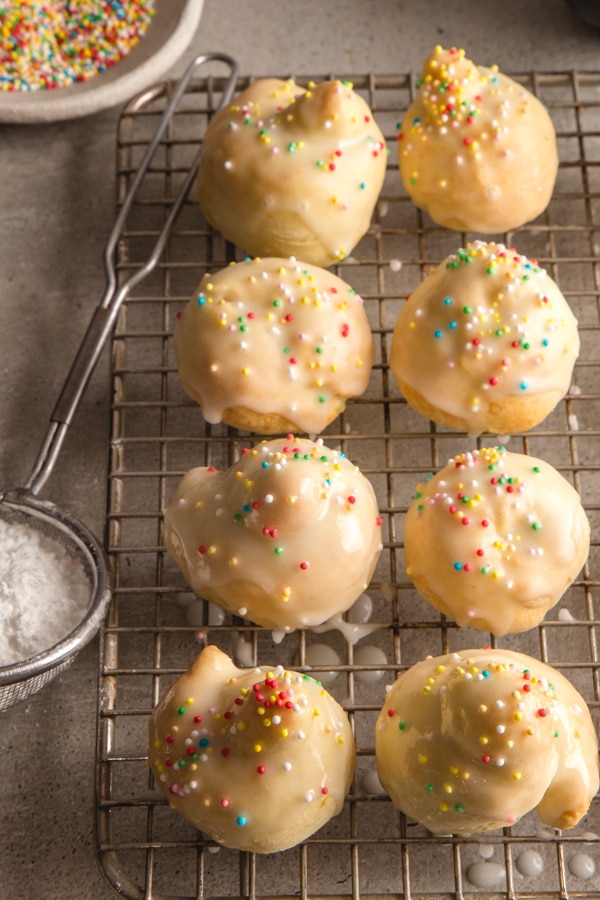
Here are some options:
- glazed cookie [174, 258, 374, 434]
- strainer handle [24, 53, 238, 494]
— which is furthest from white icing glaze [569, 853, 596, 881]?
strainer handle [24, 53, 238, 494]

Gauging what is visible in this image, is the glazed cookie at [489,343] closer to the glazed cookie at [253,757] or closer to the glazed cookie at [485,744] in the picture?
the glazed cookie at [485,744]

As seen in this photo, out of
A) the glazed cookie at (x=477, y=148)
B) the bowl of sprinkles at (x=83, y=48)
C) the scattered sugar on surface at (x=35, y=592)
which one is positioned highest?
the glazed cookie at (x=477, y=148)

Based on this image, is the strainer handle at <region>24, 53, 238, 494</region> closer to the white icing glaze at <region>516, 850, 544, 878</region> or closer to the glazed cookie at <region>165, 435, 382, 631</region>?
the glazed cookie at <region>165, 435, 382, 631</region>

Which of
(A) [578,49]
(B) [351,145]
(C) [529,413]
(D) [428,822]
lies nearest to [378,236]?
(B) [351,145]

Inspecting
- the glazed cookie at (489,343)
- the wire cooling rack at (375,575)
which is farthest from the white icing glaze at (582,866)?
the glazed cookie at (489,343)

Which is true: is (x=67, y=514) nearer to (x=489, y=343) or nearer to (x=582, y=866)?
(x=489, y=343)

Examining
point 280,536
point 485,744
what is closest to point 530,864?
point 485,744
